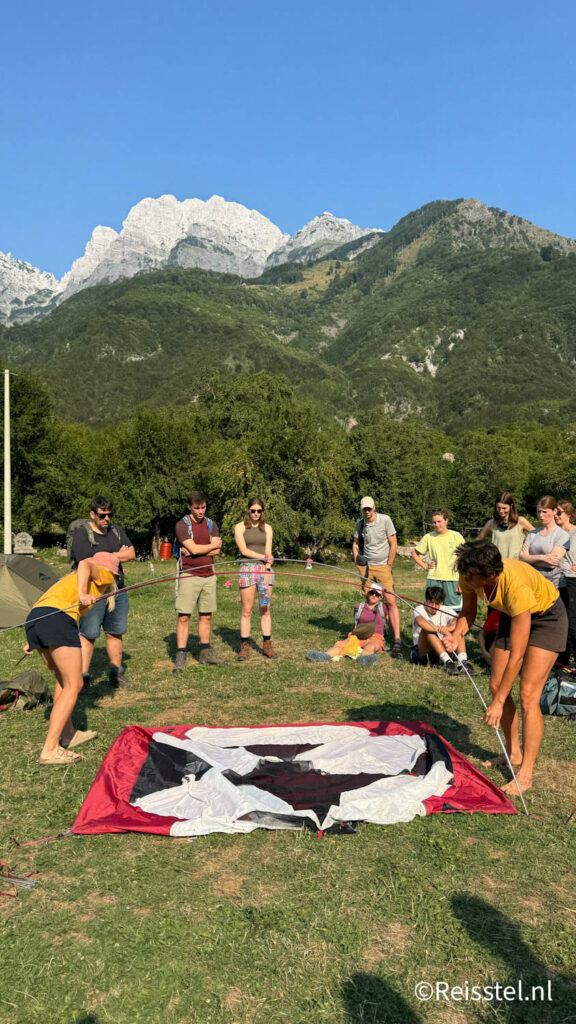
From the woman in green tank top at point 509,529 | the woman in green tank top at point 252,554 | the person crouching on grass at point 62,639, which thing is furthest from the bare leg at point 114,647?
the woman in green tank top at point 509,529

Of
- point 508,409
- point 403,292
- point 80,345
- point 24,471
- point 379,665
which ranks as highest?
point 403,292

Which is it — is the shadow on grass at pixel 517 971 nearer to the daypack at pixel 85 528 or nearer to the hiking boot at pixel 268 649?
the daypack at pixel 85 528

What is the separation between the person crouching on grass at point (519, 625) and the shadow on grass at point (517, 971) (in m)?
1.34

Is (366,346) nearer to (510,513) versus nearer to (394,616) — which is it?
(394,616)

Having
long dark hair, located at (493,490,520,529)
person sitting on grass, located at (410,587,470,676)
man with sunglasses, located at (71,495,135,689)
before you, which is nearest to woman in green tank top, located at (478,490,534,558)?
long dark hair, located at (493,490,520,529)

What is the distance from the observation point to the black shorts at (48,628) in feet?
16.3

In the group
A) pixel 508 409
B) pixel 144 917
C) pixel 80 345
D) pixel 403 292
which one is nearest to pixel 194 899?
pixel 144 917

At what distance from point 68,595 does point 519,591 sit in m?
3.56

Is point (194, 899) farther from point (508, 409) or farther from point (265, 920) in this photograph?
point (508, 409)

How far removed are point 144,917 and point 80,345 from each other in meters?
147

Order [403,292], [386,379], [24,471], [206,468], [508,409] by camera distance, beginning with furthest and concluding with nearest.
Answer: [403,292] < [386,379] < [508,409] < [206,468] < [24,471]

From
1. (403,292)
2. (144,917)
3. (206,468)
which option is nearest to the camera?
(144,917)

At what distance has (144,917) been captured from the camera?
3221 mm

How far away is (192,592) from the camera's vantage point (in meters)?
7.85
